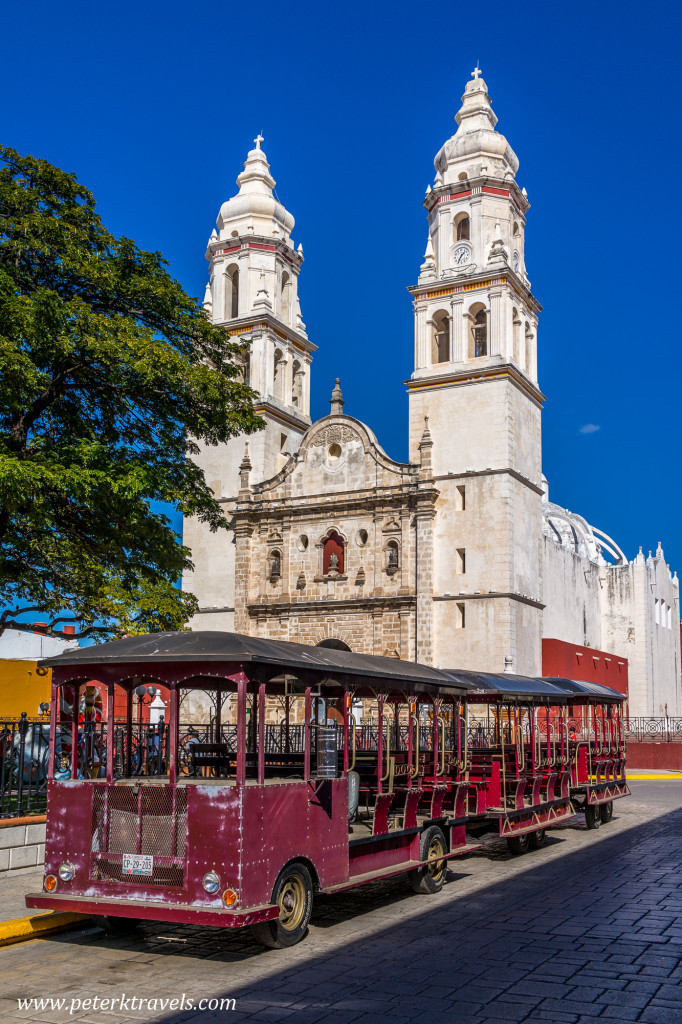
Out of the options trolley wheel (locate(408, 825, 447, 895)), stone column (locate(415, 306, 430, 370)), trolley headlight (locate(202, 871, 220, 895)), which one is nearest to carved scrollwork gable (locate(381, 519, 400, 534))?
stone column (locate(415, 306, 430, 370))

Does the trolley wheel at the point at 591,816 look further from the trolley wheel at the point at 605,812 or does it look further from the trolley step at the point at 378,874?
the trolley step at the point at 378,874

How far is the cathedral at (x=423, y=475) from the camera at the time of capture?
34.6 metres

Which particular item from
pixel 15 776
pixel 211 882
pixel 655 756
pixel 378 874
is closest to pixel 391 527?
pixel 655 756

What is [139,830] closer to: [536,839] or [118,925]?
[118,925]

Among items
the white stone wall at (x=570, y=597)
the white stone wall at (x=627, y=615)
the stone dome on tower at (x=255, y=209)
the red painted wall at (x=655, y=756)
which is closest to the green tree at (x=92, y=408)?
the red painted wall at (x=655, y=756)

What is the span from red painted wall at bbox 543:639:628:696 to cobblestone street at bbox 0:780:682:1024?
24388 millimetres

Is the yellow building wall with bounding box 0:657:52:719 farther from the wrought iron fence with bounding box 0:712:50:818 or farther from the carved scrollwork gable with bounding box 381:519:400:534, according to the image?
the carved scrollwork gable with bounding box 381:519:400:534

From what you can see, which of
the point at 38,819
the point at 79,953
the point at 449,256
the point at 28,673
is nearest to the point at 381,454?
the point at 449,256

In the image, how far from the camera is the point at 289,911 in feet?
28.7

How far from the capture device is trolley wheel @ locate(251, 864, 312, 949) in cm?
840

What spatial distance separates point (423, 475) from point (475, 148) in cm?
1302

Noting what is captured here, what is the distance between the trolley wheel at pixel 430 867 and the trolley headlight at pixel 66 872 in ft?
13.6

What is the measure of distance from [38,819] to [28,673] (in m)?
9.77

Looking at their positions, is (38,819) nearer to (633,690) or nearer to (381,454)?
(381,454)
